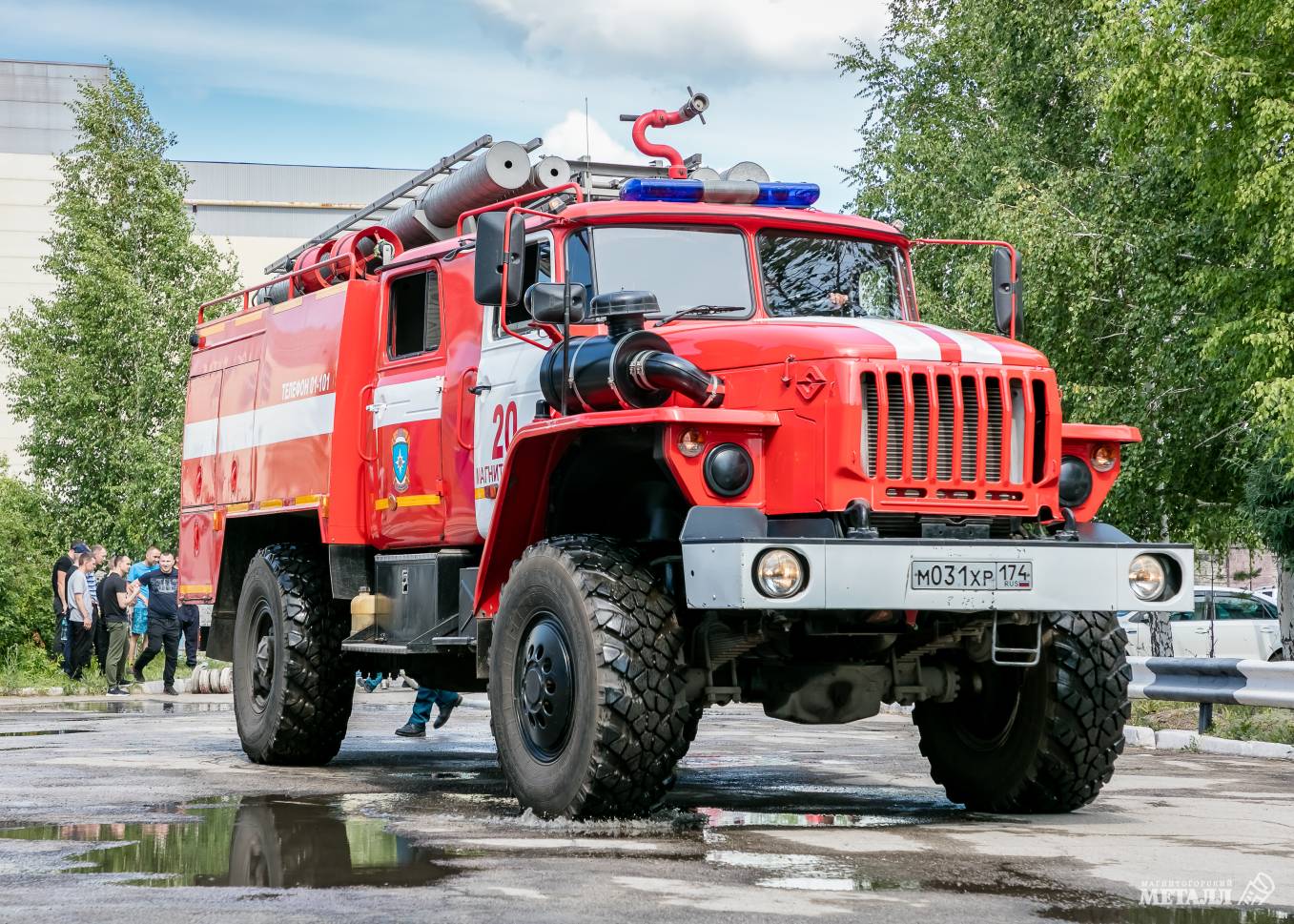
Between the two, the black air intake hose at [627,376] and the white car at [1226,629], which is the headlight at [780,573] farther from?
the white car at [1226,629]

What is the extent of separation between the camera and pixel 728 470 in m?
7.77

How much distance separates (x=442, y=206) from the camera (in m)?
10.9

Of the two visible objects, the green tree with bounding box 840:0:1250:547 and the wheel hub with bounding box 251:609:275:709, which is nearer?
the wheel hub with bounding box 251:609:275:709

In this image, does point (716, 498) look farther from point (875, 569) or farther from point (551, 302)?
point (551, 302)

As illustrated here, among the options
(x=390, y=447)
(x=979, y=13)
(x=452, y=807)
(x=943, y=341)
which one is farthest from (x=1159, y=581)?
(x=979, y=13)

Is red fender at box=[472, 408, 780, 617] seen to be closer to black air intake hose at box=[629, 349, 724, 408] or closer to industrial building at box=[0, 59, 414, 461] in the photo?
black air intake hose at box=[629, 349, 724, 408]

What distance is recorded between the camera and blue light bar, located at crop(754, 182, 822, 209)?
9727 millimetres

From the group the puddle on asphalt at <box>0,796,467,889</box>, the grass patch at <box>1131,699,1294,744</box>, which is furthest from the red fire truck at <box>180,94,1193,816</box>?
the grass patch at <box>1131,699,1294,744</box>

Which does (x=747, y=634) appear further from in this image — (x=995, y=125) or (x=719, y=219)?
(x=995, y=125)

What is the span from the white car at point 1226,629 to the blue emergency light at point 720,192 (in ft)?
63.2

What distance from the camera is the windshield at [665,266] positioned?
905cm

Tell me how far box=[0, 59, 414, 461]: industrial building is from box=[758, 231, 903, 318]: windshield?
190 ft

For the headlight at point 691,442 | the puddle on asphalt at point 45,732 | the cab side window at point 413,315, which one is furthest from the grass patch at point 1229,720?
the puddle on asphalt at point 45,732

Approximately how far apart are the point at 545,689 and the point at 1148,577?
111 inches
